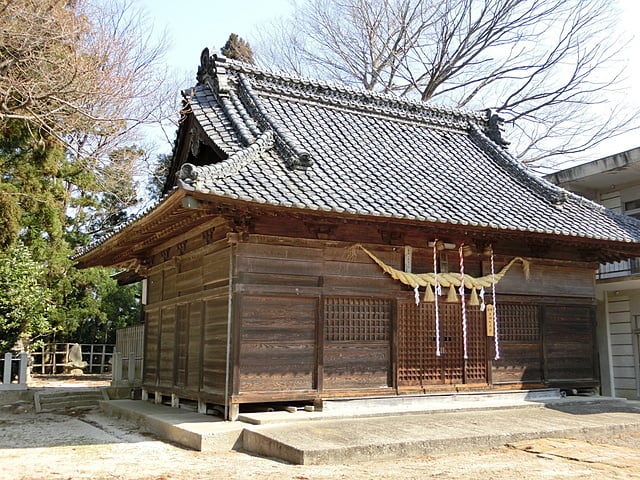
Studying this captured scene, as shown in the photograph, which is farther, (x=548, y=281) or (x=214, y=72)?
(x=214, y=72)

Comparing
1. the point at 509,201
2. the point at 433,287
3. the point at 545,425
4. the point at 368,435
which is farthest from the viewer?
the point at 509,201

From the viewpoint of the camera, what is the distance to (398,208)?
33.0ft

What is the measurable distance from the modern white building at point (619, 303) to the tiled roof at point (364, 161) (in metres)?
3.00

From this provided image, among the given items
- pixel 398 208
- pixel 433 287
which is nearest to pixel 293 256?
pixel 398 208

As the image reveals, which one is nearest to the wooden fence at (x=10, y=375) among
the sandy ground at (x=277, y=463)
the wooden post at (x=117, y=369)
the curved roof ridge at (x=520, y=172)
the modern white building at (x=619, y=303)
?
the wooden post at (x=117, y=369)

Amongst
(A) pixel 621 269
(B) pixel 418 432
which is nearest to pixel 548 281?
(B) pixel 418 432

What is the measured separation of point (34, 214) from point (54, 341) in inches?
346

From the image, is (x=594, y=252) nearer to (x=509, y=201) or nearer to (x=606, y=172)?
(x=509, y=201)

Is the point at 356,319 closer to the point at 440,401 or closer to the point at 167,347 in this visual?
the point at 440,401

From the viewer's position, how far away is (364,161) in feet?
39.8

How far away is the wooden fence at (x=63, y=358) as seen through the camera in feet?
87.3

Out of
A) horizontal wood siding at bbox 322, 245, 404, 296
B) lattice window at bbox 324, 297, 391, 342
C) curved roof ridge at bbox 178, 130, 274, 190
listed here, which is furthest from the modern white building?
curved roof ridge at bbox 178, 130, 274, 190

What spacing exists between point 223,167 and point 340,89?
19.6ft

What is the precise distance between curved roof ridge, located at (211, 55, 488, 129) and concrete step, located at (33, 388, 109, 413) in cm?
849
